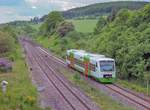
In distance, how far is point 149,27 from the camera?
5628 cm

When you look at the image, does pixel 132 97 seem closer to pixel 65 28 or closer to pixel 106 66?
pixel 106 66

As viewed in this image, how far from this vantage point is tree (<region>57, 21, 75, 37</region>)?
5561 inches

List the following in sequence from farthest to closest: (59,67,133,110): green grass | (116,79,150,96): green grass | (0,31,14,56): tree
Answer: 1. (0,31,14,56): tree
2. (116,79,150,96): green grass
3. (59,67,133,110): green grass

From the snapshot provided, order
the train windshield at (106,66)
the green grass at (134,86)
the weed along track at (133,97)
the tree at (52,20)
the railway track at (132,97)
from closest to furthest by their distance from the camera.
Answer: the weed along track at (133,97) → the railway track at (132,97) → the green grass at (134,86) → the train windshield at (106,66) → the tree at (52,20)

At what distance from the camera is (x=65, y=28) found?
468 feet

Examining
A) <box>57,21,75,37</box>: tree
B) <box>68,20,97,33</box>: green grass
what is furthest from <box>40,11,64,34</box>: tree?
<box>57,21,75,37</box>: tree

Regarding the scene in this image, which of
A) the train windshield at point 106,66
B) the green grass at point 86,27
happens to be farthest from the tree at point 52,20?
the train windshield at point 106,66

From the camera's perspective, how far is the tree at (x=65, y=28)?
14125cm

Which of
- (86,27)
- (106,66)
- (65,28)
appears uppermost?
(106,66)

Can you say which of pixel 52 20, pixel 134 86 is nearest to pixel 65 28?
pixel 52 20

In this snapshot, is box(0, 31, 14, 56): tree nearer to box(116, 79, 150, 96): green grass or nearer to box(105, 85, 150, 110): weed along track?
box(116, 79, 150, 96): green grass

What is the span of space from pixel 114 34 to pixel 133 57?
16.1 meters

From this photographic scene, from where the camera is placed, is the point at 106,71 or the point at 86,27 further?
the point at 86,27

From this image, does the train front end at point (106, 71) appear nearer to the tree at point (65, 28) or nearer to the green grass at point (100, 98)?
the green grass at point (100, 98)
